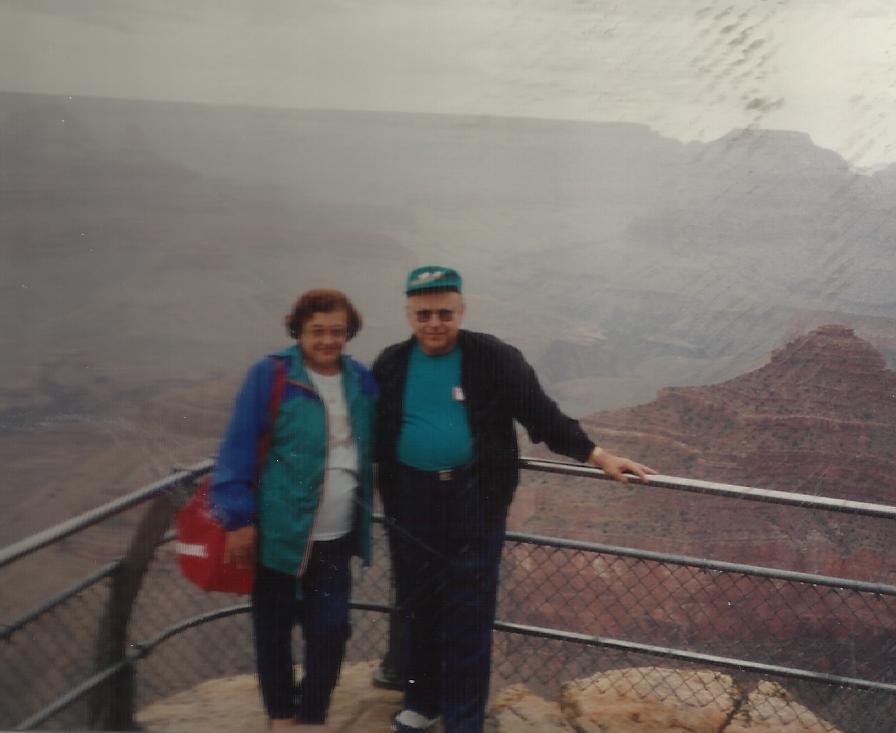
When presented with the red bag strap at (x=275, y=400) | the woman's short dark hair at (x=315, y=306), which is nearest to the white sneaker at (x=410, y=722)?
the red bag strap at (x=275, y=400)

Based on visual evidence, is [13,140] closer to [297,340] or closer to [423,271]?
[297,340]

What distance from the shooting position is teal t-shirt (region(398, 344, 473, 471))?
6.29ft

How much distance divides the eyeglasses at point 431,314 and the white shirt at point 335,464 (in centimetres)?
22

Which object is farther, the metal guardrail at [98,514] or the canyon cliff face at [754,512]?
the canyon cliff face at [754,512]

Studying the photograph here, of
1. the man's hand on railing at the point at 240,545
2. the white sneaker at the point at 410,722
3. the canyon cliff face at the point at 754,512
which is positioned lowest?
the canyon cliff face at the point at 754,512

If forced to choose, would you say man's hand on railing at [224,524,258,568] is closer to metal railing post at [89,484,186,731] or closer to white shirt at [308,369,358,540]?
white shirt at [308,369,358,540]

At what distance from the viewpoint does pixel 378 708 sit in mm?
2367

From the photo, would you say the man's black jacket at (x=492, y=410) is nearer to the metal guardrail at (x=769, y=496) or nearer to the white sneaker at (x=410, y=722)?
the metal guardrail at (x=769, y=496)

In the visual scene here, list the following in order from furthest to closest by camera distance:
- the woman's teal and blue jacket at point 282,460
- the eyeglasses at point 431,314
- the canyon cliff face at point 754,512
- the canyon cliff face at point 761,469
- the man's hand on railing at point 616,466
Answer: the canyon cliff face at point 761,469, the canyon cliff face at point 754,512, the man's hand on railing at point 616,466, the eyeglasses at point 431,314, the woman's teal and blue jacket at point 282,460

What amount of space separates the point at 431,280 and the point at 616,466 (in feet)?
2.14

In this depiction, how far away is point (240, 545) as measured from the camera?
179cm

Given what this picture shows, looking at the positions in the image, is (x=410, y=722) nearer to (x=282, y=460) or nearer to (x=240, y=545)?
(x=240, y=545)

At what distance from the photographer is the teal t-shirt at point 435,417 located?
1916 mm

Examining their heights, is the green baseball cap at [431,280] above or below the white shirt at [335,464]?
above
